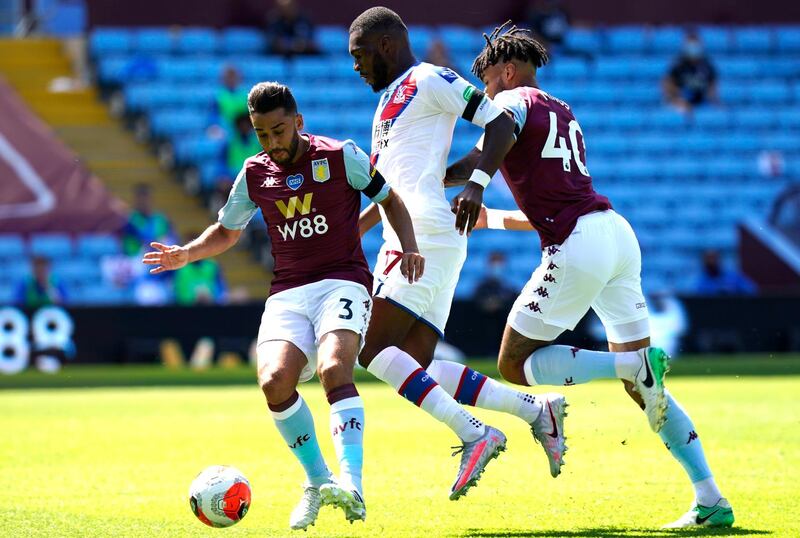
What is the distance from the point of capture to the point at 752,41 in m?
26.7

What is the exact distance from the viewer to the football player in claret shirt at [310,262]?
20.7ft

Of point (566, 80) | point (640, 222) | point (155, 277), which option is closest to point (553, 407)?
point (155, 277)

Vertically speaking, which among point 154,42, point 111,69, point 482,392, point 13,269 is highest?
point 154,42

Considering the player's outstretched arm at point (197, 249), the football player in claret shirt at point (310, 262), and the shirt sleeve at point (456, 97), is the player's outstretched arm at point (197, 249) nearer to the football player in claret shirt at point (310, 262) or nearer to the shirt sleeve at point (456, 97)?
the football player in claret shirt at point (310, 262)

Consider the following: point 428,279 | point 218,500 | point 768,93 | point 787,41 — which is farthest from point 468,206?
point 787,41

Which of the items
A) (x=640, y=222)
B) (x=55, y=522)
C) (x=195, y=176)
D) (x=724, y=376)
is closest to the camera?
(x=55, y=522)

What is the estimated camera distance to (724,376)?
668 inches

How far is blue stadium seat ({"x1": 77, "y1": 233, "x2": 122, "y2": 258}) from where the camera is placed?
20125mm

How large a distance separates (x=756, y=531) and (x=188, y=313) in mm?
12132

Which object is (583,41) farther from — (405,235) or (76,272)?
(405,235)

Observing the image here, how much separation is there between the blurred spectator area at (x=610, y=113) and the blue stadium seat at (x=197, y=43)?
0.02m

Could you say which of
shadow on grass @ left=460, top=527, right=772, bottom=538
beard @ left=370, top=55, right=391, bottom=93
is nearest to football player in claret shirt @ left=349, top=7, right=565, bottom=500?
beard @ left=370, top=55, right=391, bottom=93

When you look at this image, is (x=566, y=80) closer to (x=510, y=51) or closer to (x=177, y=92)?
(x=177, y=92)

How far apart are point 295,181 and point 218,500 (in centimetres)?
156
